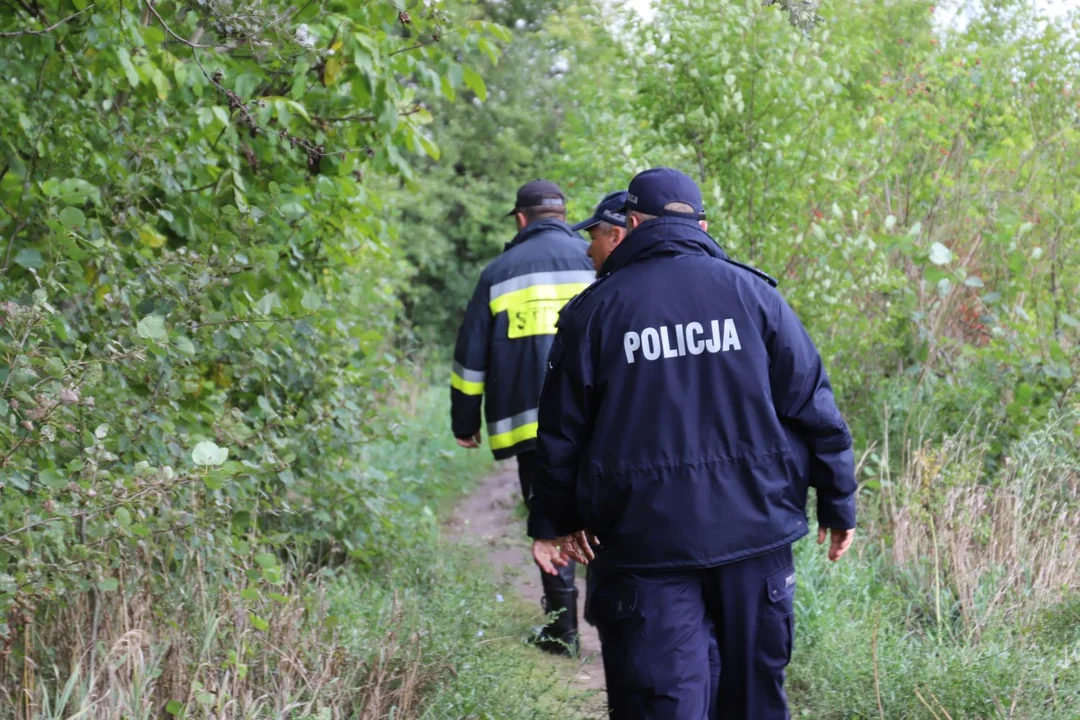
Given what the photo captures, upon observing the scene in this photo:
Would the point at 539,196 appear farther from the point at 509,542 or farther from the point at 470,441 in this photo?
the point at 509,542

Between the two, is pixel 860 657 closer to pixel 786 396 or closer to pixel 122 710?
pixel 786 396

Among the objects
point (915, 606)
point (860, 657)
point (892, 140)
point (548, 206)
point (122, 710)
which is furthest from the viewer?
point (892, 140)

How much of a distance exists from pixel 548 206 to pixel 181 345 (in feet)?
8.66

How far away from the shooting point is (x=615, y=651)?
336 centimetres

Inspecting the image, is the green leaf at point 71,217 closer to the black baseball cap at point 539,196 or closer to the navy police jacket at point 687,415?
the navy police jacket at point 687,415

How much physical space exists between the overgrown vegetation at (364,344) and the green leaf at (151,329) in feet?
0.05

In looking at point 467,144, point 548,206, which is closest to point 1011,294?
point 548,206

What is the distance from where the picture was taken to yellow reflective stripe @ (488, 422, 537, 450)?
545cm

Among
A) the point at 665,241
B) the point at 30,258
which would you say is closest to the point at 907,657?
the point at 665,241

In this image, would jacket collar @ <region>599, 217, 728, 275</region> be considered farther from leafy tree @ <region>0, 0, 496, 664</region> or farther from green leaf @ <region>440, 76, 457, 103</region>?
green leaf @ <region>440, 76, 457, 103</region>

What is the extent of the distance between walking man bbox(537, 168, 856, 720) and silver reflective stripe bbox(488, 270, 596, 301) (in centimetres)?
204

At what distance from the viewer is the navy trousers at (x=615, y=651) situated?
329 cm

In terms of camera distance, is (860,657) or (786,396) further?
(860,657)

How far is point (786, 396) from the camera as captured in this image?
10.9ft
